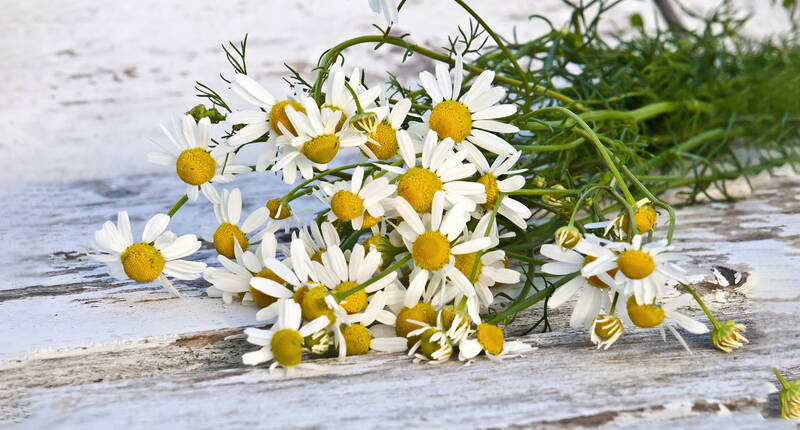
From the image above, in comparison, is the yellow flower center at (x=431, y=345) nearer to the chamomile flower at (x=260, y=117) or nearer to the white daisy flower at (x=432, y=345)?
the white daisy flower at (x=432, y=345)

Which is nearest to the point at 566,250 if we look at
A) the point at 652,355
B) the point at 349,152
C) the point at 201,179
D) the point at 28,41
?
the point at 652,355

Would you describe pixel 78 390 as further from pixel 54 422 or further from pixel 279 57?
pixel 279 57

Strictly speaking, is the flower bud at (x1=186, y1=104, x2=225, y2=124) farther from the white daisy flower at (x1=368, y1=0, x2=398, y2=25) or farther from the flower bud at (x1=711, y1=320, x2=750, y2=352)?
the flower bud at (x1=711, y1=320, x2=750, y2=352)

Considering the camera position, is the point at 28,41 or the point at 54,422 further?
the point at 28,41

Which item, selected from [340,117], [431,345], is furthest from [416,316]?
[340,117]

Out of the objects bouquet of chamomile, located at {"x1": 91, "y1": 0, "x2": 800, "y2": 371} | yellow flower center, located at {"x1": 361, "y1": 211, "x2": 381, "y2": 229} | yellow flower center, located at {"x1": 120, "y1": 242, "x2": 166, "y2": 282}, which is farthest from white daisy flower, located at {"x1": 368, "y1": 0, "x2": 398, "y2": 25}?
yellow flower center, located at {"x1": 120, "y1": 242, "x2": 166, "y2": 282}

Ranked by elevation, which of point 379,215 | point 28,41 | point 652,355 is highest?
point 28,41
